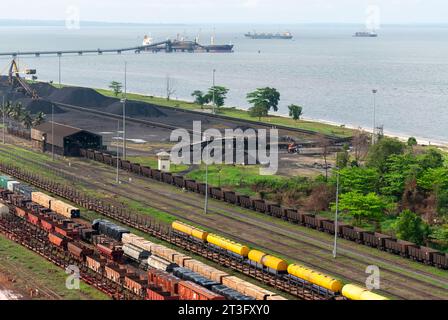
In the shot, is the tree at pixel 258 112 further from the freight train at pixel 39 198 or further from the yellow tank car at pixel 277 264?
the yellow tank car at pixel 277 264

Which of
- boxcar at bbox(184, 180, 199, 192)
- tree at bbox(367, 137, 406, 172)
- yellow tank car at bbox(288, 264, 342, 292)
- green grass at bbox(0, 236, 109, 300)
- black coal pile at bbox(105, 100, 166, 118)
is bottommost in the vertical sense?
green grass at bbox(0, 236, 109, 300)

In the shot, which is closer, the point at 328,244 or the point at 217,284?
the point at 217,284

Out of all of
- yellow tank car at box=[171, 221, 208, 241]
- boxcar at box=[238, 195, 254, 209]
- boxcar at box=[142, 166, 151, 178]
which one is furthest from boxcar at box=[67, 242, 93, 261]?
boxcar at box=[142, 166, 151, 178]

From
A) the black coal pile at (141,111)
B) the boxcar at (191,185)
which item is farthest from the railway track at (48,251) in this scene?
the black coal pile at (141,111)

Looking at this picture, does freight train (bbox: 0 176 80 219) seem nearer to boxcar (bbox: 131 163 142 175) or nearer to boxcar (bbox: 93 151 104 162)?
boxcar (bbox: 131 163 142 175)

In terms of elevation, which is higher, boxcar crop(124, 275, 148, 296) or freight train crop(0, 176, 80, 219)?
freight train crop(0, 176, 80, 219)
